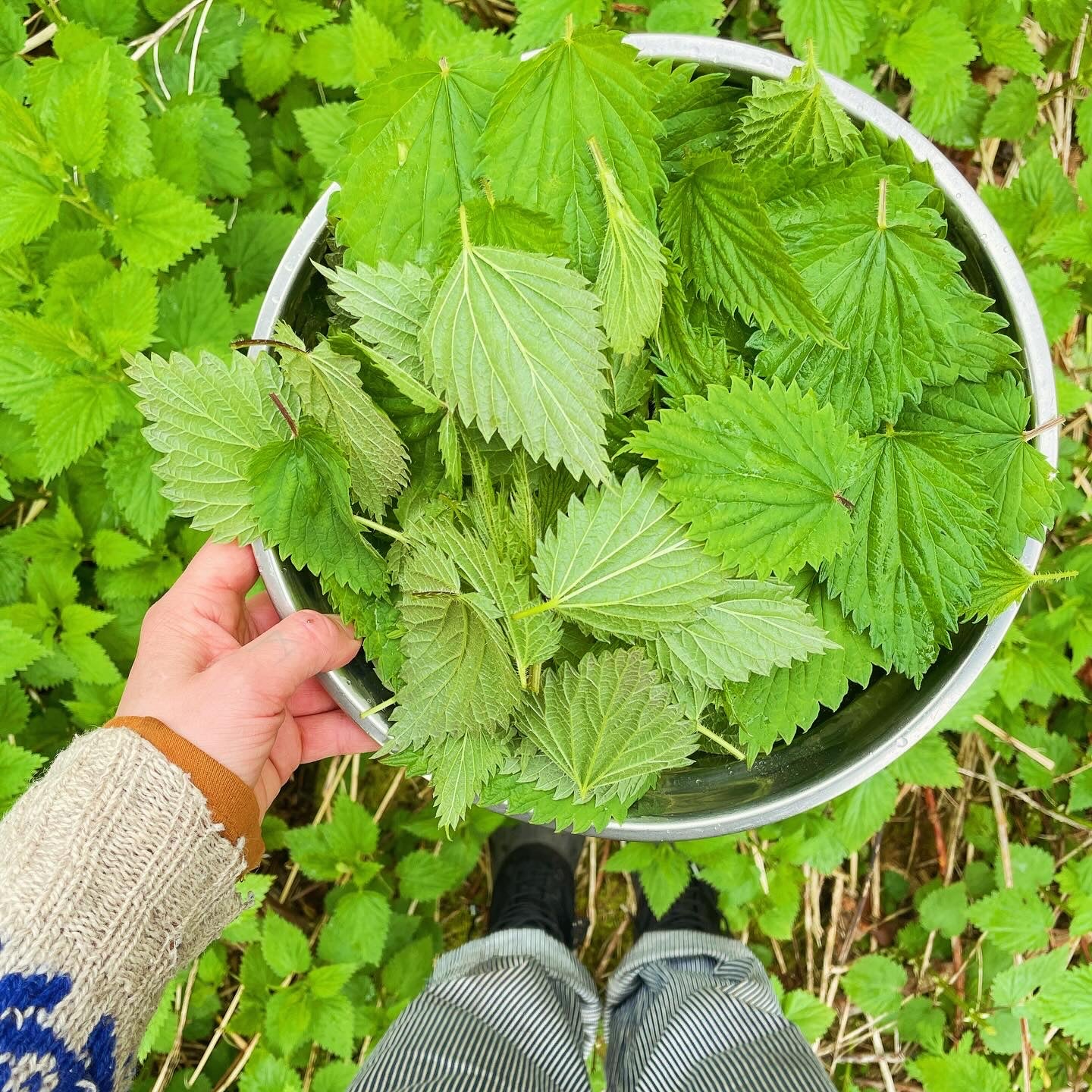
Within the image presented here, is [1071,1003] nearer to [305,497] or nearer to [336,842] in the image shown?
[336,842]

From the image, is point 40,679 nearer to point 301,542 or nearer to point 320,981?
point 320,981

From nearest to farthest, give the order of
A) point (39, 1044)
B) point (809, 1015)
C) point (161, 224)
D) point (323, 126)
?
point (39, 1044), point (161, 224), point (323, 126), point (809, 1015)

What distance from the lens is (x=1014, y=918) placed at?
4.73 feet

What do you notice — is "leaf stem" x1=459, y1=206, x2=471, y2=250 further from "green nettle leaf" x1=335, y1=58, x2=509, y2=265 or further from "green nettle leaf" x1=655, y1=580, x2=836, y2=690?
"green nettle leaf" x1=655, y1=580, x2=836, y2=690

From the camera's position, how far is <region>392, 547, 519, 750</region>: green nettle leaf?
797 mm

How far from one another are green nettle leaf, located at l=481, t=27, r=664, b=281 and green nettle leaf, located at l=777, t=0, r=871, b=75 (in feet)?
1.45

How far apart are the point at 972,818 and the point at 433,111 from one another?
145 centimetres

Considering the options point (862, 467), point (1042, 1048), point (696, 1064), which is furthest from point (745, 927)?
point (862, 467)

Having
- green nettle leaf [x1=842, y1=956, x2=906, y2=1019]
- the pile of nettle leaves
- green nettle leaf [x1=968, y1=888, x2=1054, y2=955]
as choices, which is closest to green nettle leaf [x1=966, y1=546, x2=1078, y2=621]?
the pile of nettle leaves

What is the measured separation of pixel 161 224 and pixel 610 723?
832 mm

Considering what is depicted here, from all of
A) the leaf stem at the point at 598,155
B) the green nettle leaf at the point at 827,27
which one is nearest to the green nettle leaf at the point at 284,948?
the leaf stem at the point at 598,155

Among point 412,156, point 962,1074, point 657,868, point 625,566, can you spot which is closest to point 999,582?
point 625,566

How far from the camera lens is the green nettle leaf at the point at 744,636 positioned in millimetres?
833

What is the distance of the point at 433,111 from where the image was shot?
2.64 feet
